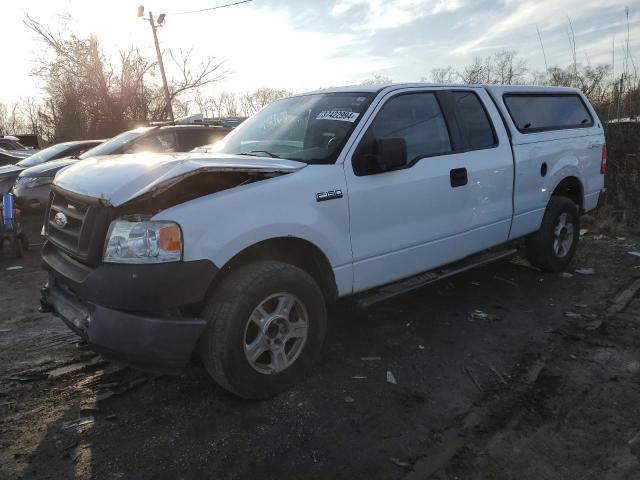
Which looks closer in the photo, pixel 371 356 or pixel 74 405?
pixel 74 405

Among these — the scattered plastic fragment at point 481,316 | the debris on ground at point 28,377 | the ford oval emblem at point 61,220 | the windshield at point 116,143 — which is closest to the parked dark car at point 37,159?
the windshield at point 116,143

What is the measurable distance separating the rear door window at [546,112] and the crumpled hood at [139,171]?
269 centimetres

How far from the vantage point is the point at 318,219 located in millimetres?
3133

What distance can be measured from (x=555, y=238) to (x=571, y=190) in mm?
681

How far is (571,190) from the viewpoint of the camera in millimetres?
5625

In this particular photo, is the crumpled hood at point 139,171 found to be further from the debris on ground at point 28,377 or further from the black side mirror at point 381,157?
the debris on ground at point 28,377

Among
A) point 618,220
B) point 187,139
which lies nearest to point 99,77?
point 187,139

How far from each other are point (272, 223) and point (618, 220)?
275 inches

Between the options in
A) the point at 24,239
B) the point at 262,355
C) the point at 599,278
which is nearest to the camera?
the point at 262,355

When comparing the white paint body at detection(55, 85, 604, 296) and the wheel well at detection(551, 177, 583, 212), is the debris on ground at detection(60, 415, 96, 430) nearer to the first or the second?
the white paint body at detection(55, 85, 604, 296)

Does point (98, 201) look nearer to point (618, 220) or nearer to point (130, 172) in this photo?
point (130, 172)

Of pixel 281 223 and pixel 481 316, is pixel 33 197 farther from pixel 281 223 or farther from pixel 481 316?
pixel 481 316

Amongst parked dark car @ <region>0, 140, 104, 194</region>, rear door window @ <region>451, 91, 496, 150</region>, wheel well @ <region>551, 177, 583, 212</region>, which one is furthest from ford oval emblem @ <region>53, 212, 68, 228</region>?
parked dark car @ <region>0, 140, 104, 194</region>

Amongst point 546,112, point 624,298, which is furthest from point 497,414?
point 546,112
